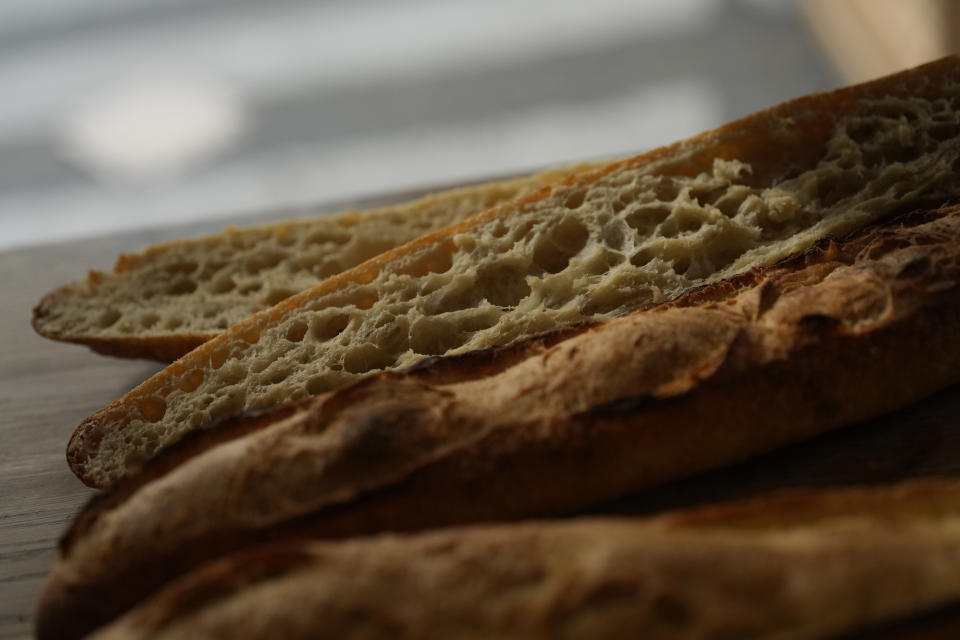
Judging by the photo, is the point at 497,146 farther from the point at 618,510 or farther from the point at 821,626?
the point at 821,626

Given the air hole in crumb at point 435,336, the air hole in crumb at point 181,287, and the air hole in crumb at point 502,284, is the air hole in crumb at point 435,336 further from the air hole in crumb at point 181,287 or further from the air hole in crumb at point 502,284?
the air hole in crumb at point 181,287

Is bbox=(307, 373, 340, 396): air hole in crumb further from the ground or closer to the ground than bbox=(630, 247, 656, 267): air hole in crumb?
closer to the ground

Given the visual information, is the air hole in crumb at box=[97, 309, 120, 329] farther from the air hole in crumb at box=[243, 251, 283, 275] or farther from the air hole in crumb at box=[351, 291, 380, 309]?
the air hole in crumb at box=[351, 291, 380, 309]

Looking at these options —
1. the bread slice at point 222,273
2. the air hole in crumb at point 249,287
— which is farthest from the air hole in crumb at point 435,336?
the air hole in crumb at point 249,287

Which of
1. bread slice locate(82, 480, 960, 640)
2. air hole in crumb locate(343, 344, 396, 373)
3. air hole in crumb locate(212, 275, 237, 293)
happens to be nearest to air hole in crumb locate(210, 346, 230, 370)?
air hole in crumb locate(343, 344, 396, 373)

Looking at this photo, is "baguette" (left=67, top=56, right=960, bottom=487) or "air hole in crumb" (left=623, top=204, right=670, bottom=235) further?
"air hole in crumb" (left=623, top=204, right=670, bottom=235)

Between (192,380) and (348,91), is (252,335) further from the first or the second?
(348,91)

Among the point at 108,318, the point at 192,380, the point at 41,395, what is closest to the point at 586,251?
the point at 192,380
